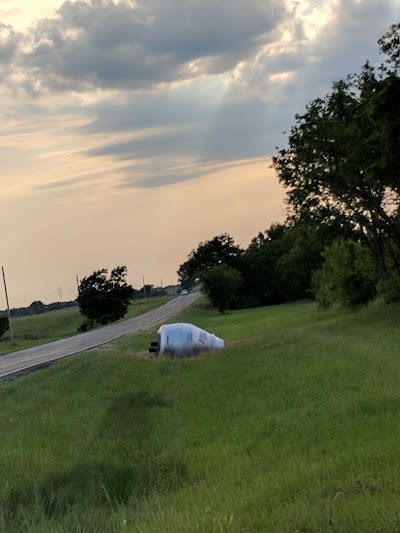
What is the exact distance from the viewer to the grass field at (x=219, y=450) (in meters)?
5.90

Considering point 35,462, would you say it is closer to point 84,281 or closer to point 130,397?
point 130,397

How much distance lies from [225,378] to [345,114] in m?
20.0

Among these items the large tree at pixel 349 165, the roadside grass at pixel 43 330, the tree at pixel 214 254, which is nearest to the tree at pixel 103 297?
the roadside grass at pixel 43 330

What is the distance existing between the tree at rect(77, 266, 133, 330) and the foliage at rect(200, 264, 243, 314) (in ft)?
38.1

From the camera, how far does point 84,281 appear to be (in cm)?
8350

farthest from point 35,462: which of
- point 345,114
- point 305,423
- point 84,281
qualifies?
point 84,281

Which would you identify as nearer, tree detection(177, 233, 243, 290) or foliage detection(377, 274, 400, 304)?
foliage detection(377, 274, 400, 304)

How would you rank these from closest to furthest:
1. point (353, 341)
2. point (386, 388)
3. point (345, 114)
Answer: point (386, 388) < point (353, 341) < point (345, 114)

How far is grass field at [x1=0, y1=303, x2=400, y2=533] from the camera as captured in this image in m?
5.90

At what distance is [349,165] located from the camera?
96.8 ft

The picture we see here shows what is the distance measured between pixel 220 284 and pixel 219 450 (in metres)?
71.2

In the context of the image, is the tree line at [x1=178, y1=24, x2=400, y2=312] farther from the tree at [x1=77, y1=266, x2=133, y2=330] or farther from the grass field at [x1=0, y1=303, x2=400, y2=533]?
the tree at [x1=77, y1=266, x2=133, y2=330]

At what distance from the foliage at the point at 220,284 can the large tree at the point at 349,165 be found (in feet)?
141

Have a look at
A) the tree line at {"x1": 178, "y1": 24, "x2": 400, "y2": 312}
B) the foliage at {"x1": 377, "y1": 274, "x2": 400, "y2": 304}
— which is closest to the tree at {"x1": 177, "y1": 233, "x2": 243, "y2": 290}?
the tree line at {"x1": 178, "y1": 24, "x2": 400, "y2": 312}
